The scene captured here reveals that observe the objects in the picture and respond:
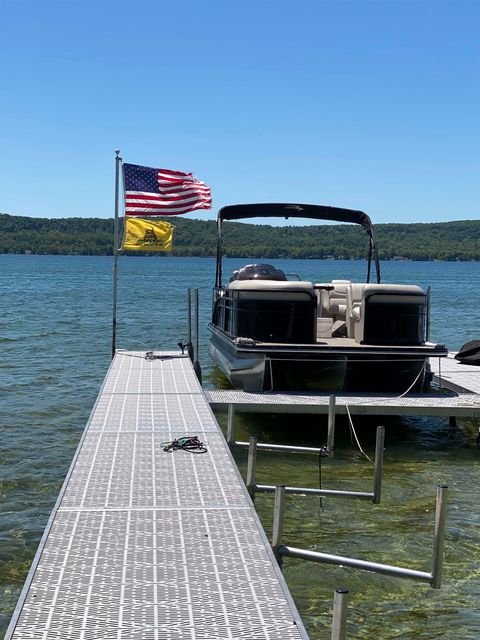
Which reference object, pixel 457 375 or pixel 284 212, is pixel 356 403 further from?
pixel 284 212

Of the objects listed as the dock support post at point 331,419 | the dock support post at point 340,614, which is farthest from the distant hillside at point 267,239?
the dock support post at point 340,614

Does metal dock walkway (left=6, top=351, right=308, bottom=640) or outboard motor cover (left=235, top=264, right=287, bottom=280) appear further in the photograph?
outboard motor cover (left=235, top=264, right=287, bottom=280)

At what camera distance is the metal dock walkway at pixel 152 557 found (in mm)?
3889

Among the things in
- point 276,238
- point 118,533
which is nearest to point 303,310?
point 118,533

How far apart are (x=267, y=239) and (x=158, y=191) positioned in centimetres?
15630

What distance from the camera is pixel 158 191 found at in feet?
43.3

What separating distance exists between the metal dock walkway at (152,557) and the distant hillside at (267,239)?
151m

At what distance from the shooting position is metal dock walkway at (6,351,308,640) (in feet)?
12.8

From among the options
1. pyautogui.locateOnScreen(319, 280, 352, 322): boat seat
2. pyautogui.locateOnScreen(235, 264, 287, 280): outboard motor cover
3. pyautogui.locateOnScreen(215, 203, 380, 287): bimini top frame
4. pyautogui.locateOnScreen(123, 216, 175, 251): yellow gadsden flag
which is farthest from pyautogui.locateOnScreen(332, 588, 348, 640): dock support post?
pyautogui.locateOnScreen(215, 203, 380, 287): bimini top frame

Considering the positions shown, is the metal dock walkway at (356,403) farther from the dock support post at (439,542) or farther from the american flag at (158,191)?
the dock support post at (439,542)

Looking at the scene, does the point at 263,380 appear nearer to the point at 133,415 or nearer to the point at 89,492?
the point at 133,415

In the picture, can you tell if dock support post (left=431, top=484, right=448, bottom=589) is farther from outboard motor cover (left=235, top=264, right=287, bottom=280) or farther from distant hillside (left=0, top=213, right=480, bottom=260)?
distant hillside (left=0, top=213, right=480, bottom=260)

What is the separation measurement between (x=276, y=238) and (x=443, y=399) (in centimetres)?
16056

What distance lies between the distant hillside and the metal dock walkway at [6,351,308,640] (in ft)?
494
